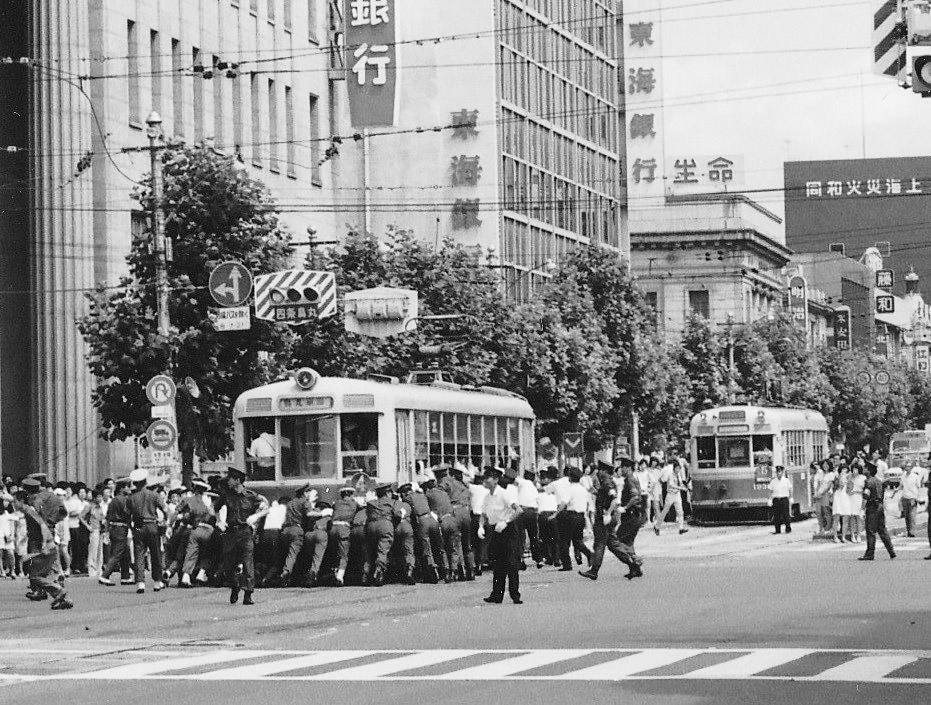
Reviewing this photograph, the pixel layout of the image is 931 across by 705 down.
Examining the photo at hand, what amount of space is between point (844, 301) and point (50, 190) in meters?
136

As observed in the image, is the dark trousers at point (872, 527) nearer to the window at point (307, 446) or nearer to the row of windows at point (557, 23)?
the window at point (307, 446)

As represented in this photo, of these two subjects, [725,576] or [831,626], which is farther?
[725,576]

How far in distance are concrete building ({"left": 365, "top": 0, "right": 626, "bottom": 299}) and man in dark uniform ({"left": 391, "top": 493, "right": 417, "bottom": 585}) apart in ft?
190

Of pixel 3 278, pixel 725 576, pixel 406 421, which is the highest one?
pixel 3 278

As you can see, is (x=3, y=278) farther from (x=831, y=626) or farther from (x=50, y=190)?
(x=831, y=626)

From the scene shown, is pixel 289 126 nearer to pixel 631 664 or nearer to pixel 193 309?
pixel 193 309

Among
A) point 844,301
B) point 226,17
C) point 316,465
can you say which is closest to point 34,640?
point 316,465

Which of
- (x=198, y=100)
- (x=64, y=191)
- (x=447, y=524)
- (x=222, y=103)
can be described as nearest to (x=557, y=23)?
(x=222, y=103)

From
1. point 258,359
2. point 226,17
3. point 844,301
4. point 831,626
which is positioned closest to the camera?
point 831,626

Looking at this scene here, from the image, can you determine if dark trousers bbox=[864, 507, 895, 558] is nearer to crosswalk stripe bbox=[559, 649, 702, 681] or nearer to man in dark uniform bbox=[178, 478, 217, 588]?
man in dark uniform bbox=[178, 478, 217, 588]

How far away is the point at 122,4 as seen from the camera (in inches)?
2093

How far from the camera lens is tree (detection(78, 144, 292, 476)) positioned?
129ft

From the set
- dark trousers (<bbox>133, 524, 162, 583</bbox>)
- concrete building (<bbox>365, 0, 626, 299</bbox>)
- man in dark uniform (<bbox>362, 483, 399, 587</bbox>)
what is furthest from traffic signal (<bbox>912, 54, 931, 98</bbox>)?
concrete building (<bbox>365, 0, 626, 299</bbox>)

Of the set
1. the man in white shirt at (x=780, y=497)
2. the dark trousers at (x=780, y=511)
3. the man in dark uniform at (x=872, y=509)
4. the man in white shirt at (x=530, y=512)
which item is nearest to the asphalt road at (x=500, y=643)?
the man in white shirt at (x=530, y=512)
